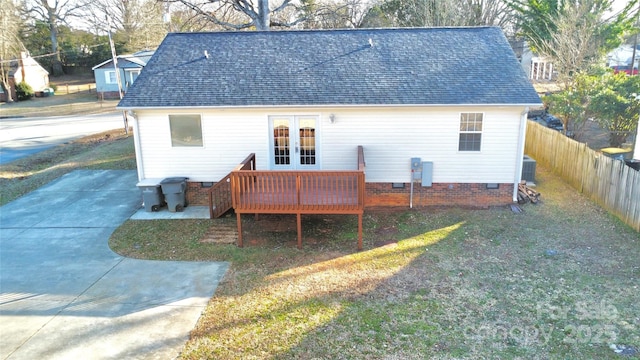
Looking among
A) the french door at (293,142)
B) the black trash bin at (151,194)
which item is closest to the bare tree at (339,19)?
the french door at (293,142)

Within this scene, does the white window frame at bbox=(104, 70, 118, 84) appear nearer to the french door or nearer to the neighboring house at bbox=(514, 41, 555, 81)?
the french door

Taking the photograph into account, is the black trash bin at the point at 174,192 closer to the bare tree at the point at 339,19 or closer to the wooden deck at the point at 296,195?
the wooden deck at the point at 296,195

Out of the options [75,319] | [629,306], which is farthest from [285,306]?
[629,306]

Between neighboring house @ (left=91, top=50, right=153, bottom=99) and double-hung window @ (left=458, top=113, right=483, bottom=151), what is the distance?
32.9m

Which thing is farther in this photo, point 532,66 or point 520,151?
point 532,66

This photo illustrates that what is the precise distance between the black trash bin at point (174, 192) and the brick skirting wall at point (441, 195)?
4919 mm

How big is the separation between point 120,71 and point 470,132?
35.8 metres

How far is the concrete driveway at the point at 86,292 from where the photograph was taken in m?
6.27

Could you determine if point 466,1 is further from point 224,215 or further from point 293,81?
point 224,215

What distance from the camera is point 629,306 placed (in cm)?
697

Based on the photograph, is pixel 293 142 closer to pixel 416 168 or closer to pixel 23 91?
pixel 416 168

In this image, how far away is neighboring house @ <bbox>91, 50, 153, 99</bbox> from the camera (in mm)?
37969

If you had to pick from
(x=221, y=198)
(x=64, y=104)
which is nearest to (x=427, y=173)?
(x=221, y=198)

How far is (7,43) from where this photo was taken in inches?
1563
